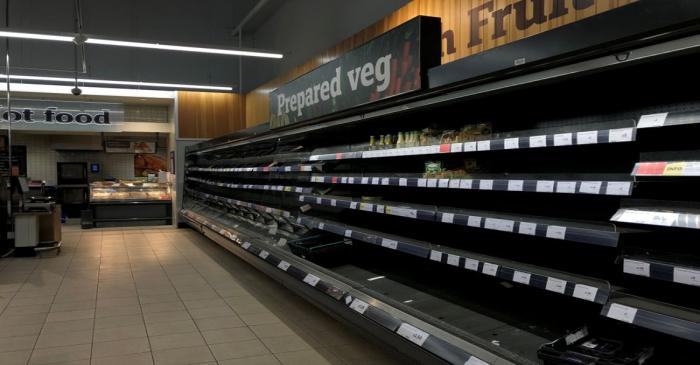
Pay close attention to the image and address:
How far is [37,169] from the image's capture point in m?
14.9

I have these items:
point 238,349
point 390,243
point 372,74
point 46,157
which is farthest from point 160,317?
point 46,157

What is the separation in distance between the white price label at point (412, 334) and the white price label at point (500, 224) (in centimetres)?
71

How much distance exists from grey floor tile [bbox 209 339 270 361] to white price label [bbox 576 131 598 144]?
2.67 m

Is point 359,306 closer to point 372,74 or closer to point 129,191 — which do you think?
point 372,74

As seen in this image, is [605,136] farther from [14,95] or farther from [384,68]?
[14,95]

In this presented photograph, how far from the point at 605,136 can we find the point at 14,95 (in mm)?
12761

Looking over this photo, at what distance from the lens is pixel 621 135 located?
7.00 ft

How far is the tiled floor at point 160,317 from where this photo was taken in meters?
3.70

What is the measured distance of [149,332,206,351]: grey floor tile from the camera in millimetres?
3879

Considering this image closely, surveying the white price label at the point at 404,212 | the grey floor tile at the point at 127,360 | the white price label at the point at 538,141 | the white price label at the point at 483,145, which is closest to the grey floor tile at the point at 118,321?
the grey floor tile at the point at 127,360

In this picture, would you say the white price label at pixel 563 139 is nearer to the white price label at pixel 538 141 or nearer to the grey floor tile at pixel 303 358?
the white price label at pixel 538 141

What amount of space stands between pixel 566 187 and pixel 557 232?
222 millimetres

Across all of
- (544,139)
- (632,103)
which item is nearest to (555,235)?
(544,139)

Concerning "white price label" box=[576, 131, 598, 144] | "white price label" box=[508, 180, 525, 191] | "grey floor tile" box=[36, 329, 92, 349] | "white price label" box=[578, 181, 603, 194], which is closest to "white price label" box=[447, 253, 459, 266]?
"white price label" box=[508, 180, 525, 191]
